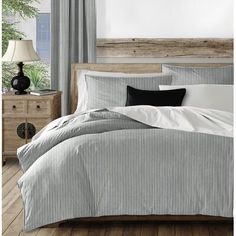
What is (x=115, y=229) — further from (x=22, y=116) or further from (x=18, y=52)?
(x=18, y=52)

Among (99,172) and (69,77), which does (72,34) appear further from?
(99,172)

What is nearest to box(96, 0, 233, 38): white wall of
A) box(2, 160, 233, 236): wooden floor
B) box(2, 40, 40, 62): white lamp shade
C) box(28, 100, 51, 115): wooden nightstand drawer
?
box(2, 40, 40, 62): white lamp shade

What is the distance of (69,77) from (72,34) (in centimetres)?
46

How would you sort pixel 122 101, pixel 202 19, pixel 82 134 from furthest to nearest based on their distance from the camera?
pixel 202 19 → pixel 122 101 → pixel 82 134

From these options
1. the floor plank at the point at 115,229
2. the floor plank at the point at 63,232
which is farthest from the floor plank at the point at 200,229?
the floor plank at the point at 63,232

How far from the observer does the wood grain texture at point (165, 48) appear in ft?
19.1

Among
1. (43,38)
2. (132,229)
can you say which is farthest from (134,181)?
(43,38)

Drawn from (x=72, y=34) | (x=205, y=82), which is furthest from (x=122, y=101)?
(x=72, y=34)

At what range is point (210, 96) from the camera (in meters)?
4.83

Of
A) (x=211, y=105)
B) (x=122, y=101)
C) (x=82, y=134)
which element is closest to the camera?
(x=82, y=134)

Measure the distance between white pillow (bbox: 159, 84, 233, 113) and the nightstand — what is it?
140 centimetres

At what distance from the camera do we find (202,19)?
5.87m

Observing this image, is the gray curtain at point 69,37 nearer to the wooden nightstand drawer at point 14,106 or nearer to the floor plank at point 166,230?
the wooden nightstand drawer at point 14,106

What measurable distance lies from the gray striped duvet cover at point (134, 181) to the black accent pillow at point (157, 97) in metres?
1.44
